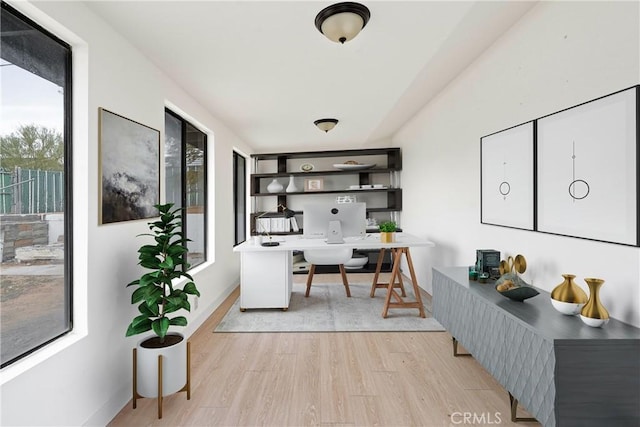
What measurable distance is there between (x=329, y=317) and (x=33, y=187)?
110 inches

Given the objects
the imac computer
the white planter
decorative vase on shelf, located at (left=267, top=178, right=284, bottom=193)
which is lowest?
the white planter

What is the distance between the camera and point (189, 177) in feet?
11.3

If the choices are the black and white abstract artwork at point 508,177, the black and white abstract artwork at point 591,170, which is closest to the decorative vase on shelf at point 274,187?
the black and white abstract artwork at point 508,177

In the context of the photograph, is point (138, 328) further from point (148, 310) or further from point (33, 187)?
point (33, 187)

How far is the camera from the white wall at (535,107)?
1.50 metres

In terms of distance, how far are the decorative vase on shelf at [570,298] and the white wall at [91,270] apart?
2.49 m

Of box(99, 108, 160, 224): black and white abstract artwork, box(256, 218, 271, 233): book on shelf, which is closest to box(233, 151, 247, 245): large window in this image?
box(256, 218, 271, 233): book on shelf

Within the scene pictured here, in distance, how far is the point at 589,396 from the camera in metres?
1.33

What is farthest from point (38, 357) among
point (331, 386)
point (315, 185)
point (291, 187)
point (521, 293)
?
point (315, 185)

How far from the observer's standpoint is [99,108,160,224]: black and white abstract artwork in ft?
6.28

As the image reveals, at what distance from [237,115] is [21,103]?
2460mm

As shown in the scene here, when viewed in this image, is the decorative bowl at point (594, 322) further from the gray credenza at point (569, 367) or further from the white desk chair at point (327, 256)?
the white desk chair at point (327, 256)

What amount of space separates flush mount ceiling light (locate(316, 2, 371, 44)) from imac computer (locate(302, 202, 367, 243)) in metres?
2.26

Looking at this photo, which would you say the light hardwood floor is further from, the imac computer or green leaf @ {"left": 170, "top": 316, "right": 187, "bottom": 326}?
the imac computer
